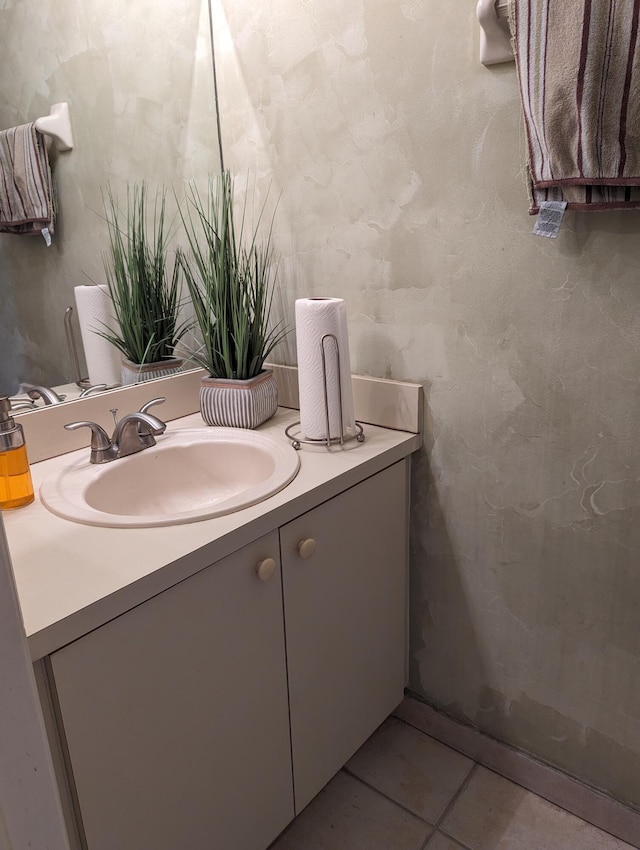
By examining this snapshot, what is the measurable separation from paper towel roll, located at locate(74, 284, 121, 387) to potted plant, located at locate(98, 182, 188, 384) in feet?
0.05

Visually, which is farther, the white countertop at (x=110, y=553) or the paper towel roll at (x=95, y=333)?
the paper towel roll at (x=95, y=333)

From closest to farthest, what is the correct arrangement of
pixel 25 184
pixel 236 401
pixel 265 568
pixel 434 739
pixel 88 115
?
pixel 265 568
pixel 25 184
pixel 88 115
pixel 236 401
pixel 434 739

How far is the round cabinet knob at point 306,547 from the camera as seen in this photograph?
3.62 feet

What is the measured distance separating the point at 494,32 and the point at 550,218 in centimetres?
32

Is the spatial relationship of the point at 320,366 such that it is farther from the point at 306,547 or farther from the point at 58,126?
the point at 58,126

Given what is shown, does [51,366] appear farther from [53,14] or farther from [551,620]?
[551,620]

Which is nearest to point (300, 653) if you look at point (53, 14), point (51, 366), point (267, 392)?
point (267, 392)

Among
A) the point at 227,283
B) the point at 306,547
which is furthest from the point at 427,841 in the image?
the point at 227,283

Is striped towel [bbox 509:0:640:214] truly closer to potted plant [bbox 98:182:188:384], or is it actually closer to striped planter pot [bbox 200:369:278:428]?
striped planter pot [bbox 200:369:278:428]

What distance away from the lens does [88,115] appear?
129 centimetres

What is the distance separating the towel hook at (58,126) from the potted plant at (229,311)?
32cm

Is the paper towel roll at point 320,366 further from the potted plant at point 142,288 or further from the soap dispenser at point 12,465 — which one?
the soap dispenser at point 12,465

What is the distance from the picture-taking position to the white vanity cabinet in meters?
0.85

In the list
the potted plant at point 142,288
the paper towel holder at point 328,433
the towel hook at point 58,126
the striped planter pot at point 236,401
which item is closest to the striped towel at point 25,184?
the towel hook at point 58,126
